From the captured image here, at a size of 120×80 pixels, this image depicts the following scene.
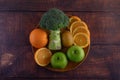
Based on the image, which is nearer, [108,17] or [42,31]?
[42,31]

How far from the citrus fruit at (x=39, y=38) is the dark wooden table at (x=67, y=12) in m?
0.08

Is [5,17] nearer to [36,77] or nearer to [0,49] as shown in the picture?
[0,49]

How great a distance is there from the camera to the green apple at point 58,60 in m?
0.97

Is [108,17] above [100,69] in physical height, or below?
above

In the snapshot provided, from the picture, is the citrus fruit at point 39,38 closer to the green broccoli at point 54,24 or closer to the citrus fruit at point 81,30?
the green broccoli at point 54,24

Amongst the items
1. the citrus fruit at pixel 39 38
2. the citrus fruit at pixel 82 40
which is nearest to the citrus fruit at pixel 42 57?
the citrus fruit at pixel 39 38

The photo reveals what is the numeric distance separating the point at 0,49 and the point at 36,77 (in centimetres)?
21

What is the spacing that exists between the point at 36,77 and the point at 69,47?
0.19 meters

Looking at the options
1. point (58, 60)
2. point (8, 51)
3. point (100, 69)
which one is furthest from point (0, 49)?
point (100, 69)

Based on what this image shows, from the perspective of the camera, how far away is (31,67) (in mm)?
1039

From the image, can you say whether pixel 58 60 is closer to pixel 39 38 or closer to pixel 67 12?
pixel 39 38

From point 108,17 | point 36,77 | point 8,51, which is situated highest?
point 108,17

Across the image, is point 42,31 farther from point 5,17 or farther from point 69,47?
point 5,17

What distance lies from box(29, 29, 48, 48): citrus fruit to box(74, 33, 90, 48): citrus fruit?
0.43 feet
